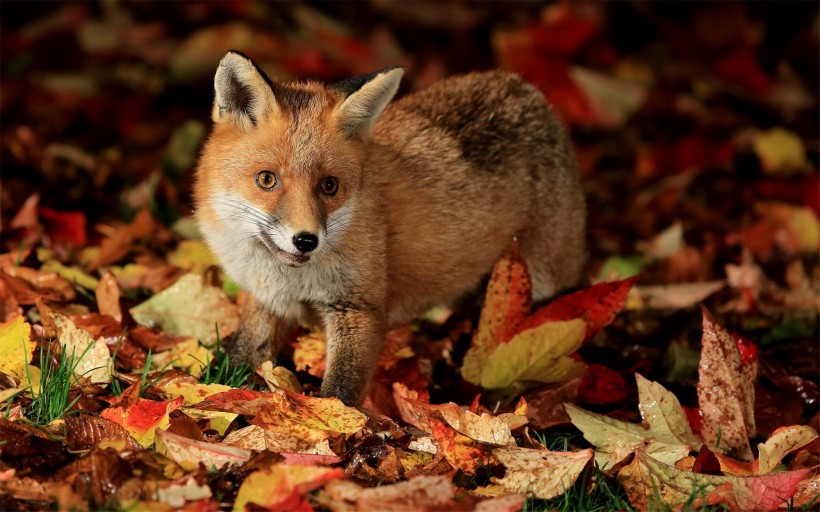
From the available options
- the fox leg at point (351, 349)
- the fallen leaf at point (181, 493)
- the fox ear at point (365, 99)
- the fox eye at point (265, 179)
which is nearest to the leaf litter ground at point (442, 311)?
the fallen leaf at point (181, 493)

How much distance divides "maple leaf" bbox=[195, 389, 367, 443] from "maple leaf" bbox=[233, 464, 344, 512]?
0.47 metres

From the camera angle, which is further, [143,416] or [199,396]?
[199,396]

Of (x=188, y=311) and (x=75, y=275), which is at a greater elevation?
(x=75, y=275)

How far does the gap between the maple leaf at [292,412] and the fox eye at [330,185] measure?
871 mm

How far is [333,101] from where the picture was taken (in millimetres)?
3932

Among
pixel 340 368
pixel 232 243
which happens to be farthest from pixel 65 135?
pixel 340 368

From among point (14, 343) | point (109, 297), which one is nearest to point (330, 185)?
point (109, 297)

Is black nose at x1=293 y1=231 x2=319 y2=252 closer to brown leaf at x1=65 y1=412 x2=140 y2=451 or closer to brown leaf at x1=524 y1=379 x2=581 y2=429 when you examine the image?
brown leaf at x1=65 y1=412 x2=140 y2=451

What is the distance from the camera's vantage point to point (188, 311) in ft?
14.4

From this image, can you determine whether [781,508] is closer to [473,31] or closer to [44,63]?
[473,31]

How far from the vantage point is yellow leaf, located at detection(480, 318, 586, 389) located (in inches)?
153

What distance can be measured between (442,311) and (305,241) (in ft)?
6.13

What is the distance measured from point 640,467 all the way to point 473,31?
671 centimetres

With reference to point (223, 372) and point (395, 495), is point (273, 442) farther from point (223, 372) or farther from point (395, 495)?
point (223, 372)
